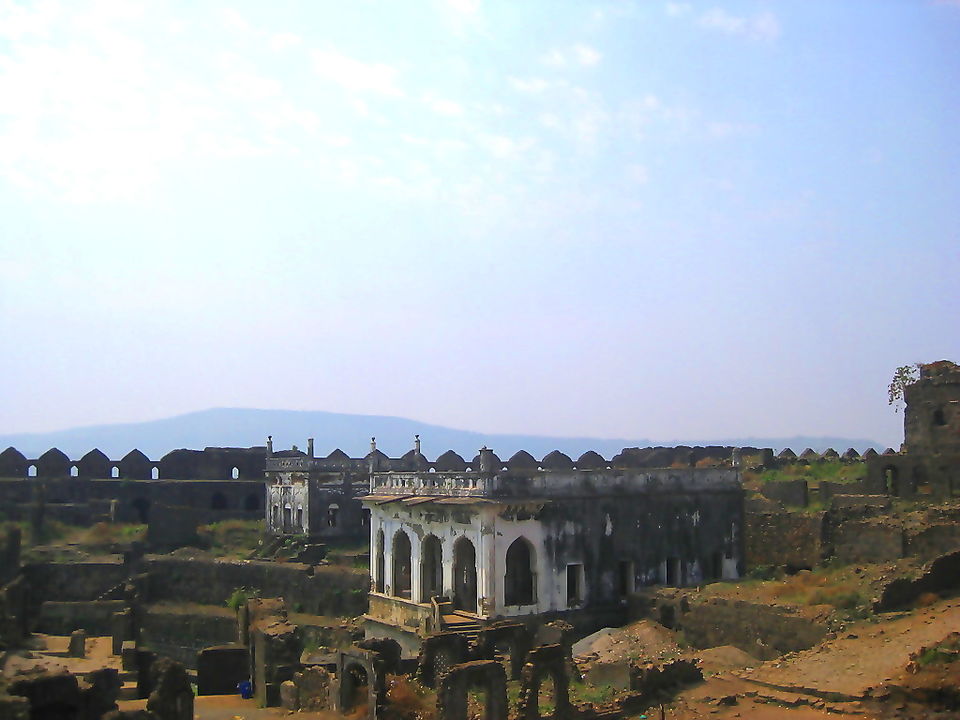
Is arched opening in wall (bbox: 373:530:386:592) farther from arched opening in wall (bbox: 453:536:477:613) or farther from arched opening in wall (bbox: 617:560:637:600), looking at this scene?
arched opening in wall (bbox: 617:560:637:600)

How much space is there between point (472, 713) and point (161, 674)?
595 centimetres

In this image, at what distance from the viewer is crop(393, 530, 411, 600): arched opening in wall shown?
32156 mm

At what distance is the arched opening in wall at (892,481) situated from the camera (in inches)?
1256

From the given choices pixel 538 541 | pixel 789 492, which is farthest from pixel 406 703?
pixel 789 492

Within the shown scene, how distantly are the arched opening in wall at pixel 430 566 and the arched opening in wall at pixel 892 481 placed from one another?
14022mm

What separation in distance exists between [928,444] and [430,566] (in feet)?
54.2

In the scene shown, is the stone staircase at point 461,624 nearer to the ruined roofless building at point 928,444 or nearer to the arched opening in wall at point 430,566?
the arched opening in wall at point 430,566

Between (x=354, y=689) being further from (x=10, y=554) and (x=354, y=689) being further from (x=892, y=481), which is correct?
(x=10, y=554)

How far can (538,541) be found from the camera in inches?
1125

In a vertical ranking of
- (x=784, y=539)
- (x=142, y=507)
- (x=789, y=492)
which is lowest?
(x=784, y=539)

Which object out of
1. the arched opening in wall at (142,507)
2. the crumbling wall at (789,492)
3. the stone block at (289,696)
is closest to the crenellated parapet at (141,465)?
the arched opening in wall at (142,507)

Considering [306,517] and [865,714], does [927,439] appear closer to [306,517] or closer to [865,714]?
[865,714]

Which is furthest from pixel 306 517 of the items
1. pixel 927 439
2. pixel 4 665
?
pixel 927 439

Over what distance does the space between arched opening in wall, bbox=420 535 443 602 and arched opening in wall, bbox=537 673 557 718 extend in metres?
9.06
